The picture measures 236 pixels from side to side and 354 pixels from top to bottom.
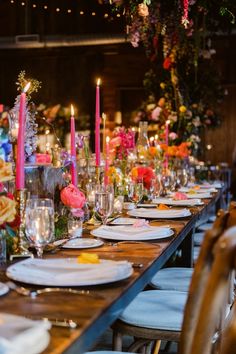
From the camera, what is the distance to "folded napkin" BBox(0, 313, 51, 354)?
3.20ft

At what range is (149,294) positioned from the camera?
2404mm

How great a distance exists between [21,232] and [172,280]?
114cm

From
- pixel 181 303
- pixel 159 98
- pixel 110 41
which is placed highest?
pixel 110 41

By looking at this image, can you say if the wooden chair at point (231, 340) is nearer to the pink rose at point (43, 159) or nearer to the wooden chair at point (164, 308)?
the wooden chair at point (164, 308)

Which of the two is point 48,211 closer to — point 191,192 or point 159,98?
point 191,192

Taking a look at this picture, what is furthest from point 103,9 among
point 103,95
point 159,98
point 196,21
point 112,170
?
point 112,170

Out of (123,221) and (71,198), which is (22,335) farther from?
(123,221)

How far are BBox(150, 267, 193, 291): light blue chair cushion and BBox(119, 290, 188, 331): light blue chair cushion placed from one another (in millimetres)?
274

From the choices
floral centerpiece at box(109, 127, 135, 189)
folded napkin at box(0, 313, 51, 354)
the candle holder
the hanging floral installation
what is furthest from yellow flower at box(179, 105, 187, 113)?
folded napkin at box(0, 313, 51, 354)

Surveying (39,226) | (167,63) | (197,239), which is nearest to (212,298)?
(39,226)

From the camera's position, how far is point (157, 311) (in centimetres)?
219

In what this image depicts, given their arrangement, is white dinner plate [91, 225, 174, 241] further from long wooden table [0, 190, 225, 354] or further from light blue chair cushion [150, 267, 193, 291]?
light blue chair cushion [150, 267, 193, 291]

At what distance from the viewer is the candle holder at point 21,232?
1.81 m

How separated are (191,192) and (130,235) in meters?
2.03
